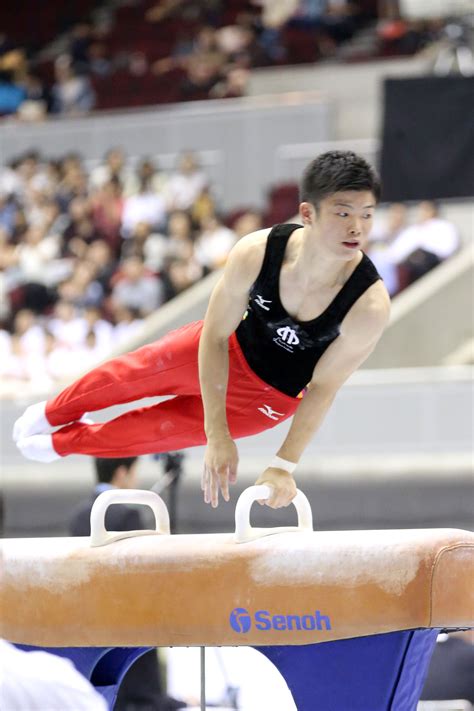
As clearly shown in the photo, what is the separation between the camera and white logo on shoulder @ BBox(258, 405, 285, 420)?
150 inches

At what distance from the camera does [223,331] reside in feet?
11.7

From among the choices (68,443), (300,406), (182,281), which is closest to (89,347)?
(182,281)

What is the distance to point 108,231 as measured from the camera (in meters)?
10.8

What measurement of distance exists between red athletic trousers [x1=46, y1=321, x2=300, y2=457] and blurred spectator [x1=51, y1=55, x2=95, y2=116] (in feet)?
32.0

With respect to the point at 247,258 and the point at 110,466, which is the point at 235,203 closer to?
the point at 110,466

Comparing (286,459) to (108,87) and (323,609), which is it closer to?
(323,609)

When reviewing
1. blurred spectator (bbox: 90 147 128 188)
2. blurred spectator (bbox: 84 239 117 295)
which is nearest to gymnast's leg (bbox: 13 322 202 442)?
blurred spectator (bbox: 84 239 117 295)

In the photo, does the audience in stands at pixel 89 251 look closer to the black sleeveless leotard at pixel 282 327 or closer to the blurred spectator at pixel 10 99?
the blurred spectator at pixel 10 99

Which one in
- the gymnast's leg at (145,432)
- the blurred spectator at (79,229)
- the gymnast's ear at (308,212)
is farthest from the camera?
the blurred spectator at (79,229)

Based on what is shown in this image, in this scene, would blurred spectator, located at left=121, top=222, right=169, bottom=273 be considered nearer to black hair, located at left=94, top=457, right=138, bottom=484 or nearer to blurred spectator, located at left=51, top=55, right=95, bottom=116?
blurred spectator, located at left=51, top=55, right=95, bottom=116

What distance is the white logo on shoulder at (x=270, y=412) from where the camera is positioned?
12.5 feet

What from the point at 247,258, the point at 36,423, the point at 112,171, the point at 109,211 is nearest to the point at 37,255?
the point at 109,211

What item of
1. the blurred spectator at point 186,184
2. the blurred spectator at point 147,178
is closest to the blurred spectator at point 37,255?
the blurred spectator at point 147,178

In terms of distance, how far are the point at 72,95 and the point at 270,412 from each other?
34.9ft
